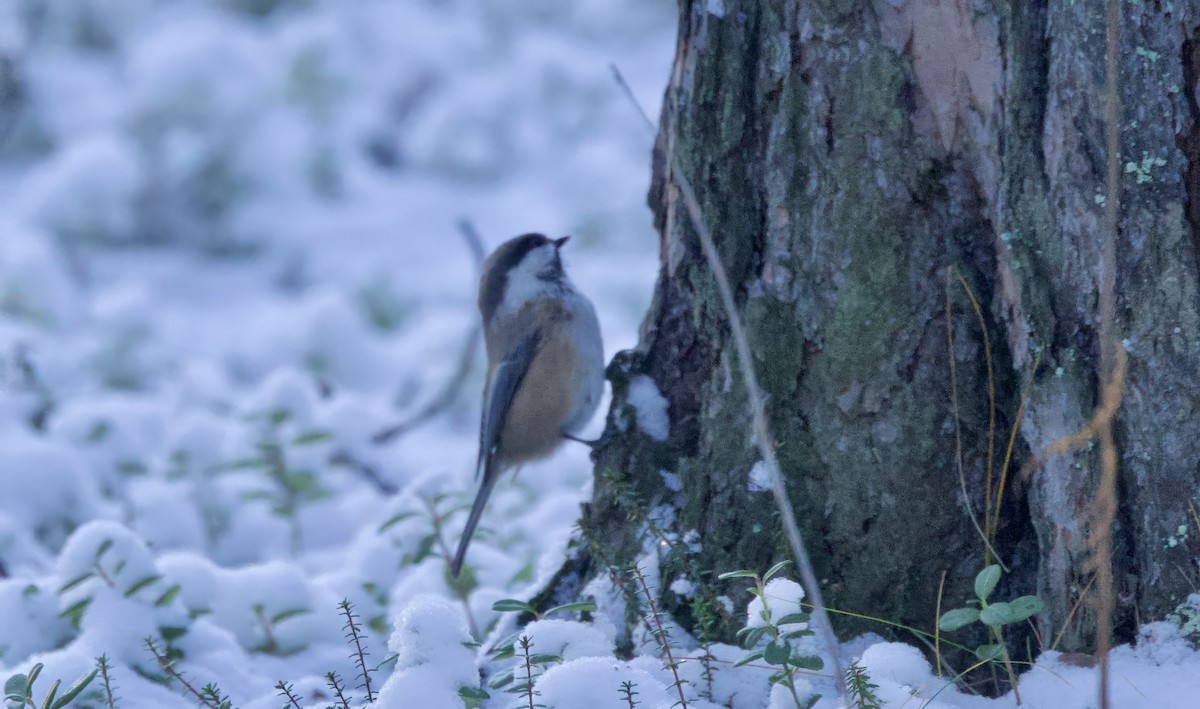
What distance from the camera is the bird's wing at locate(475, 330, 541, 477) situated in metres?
2.89

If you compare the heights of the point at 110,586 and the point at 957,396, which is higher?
the point at 957,396

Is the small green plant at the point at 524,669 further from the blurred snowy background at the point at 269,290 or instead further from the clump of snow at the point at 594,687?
the blurred snowy background at the point at 269,290

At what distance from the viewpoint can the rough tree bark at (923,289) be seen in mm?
1473

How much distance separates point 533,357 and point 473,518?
22.4 inches

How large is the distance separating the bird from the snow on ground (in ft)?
0.62

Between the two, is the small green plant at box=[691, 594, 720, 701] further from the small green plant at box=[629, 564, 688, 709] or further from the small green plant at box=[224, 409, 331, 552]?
the small green plant at box=[224, 409, 331, 552]

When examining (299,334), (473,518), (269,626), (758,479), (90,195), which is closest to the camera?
(758,479)

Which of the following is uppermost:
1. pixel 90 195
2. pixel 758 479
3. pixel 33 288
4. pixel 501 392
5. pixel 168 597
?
pixel 90 195

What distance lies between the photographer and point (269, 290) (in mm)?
6223

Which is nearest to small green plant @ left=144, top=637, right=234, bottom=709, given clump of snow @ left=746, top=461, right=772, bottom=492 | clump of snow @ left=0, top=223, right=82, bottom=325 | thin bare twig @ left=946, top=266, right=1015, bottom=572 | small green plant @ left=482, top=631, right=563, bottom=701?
small green plant @ left=482, top=631, right=563, bottom=701

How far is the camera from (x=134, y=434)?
3.68 meters

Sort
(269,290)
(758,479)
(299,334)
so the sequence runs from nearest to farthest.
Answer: (758,479) < (299,334) < (269,290)

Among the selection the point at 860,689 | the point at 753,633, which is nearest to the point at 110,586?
the point at 753,633

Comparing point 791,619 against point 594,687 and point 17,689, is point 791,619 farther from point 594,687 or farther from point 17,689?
point 17,689
